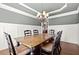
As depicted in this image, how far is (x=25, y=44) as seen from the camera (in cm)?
110

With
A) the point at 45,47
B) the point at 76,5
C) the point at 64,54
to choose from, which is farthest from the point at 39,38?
the point at 76,5

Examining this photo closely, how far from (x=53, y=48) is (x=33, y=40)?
267 millimetres

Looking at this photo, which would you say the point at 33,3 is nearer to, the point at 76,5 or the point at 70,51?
the point at 76,5

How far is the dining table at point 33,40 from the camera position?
1.09 meters

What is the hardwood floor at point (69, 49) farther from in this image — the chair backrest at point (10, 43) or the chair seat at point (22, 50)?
the chair backrest at point (10, 43)

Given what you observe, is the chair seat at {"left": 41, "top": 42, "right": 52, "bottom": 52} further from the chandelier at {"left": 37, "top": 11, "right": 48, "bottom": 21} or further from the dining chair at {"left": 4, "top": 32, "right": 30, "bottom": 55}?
the chandelier at {"left": 37, "top": 11, "right": 48, "bottom": 21}

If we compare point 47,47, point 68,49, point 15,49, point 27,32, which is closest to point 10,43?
point 15,49

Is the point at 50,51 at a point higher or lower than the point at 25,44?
lower

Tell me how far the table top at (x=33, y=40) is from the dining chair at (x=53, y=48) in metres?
0.09

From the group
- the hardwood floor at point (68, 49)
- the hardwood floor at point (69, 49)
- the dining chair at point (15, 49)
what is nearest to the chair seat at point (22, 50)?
the dining chair at point (15, 49)

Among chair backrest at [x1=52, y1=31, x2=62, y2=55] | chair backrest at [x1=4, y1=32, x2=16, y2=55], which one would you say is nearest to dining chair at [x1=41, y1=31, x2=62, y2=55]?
chair backrest at [x1=52, y1=31, x2=62, y2=55]

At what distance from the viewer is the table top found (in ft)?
3.61

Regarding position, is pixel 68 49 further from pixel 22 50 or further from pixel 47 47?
pixel 22 50

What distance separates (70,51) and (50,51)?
0.78ft
